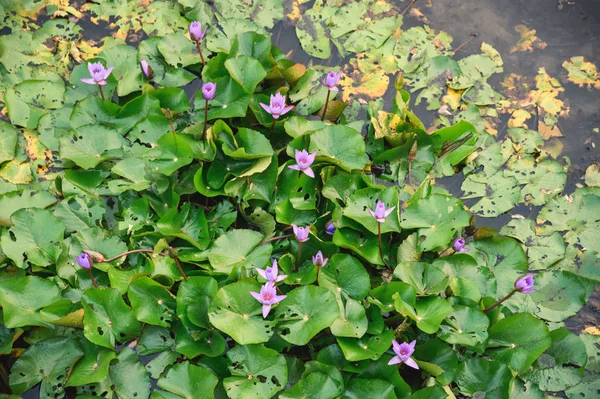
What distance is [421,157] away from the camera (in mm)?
3047

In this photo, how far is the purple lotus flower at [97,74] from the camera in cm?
285

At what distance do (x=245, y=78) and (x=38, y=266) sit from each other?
4.47ft

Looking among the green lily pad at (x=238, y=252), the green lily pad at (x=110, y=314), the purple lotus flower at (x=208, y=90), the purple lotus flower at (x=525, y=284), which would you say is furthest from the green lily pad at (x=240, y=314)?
the purple lotus flower at (x=525, y=284)

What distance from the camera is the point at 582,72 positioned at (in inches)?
139

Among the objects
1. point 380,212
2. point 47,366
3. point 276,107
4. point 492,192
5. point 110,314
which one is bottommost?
point 47,366

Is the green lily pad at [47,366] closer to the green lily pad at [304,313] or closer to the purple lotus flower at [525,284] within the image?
the green lily pad at [304,313]

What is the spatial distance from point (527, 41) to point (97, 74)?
2.57 m

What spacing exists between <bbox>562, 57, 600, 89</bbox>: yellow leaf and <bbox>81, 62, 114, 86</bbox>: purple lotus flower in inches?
106

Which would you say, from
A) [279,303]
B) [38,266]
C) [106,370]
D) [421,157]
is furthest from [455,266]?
[38,266]

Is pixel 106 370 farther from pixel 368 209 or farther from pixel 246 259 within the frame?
pixel 368 209

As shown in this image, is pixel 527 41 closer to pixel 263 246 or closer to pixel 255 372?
pixel 263 246

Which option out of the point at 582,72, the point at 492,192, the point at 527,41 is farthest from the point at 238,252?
the point at 582,72

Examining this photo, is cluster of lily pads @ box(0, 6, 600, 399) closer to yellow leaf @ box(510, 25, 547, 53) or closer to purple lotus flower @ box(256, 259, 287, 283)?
purple lotus flower @ box(256, 259, 287, 283)

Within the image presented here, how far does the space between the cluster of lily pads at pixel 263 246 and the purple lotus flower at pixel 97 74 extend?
19mm
